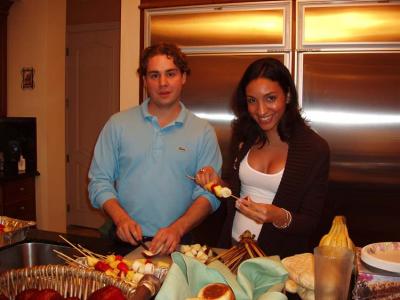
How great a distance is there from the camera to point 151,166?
214 cm

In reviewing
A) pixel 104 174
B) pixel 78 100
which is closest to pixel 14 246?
pixel 104 174

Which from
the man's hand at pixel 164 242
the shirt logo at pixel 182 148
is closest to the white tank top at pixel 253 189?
the shirt logo at pixel 182 148

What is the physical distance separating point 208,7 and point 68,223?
3.98m

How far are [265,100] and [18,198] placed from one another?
3411mm

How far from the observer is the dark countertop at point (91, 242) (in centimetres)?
179

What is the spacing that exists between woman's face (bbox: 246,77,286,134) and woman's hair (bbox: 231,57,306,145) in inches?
1.1

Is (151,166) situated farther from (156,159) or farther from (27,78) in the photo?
(27,78)

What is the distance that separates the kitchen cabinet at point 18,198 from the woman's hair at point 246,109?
3.00m

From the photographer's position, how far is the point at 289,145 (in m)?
2.03

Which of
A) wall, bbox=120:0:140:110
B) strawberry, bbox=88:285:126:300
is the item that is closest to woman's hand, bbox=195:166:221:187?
strawberry, bbox=88:285:126:300

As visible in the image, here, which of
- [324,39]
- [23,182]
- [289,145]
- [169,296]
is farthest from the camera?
[23,182]

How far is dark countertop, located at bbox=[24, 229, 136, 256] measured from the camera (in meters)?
1.79

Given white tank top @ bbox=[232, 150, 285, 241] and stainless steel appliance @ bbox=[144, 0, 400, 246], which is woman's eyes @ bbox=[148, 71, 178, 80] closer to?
white tank top @ bbox=[232, 150, 285, 241]

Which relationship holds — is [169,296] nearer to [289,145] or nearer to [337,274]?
[337,274]
